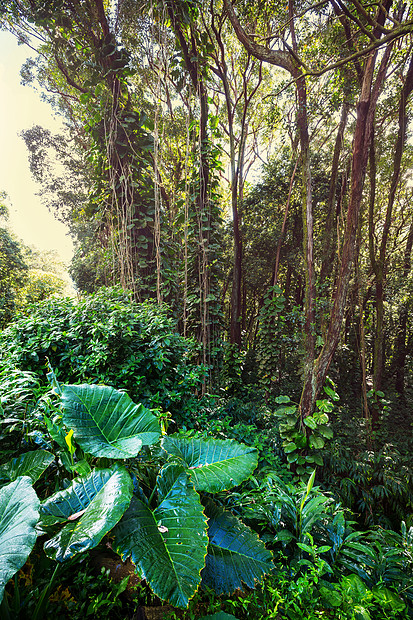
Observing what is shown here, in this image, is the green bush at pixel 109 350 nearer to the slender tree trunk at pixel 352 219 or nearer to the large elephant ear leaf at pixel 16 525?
the slender tree trunk at pixel 352 219

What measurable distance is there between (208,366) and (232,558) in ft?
8.32

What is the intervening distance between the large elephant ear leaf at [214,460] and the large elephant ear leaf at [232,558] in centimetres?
17

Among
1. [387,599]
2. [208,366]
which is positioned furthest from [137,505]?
[208,366]

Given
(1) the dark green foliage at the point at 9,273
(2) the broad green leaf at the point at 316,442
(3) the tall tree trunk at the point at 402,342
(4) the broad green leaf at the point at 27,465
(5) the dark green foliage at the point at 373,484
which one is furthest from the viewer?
(1) the dark green foliage at the point at 9,273

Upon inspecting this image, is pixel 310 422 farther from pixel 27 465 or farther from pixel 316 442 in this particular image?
pixel 27 465

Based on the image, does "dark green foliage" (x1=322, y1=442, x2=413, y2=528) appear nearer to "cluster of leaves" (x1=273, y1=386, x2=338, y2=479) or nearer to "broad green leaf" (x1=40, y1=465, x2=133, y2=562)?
"cluster of leaves" (x1=273, y1=386, x2=338, y2=479)

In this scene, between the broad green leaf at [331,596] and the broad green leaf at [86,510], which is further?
Result: the broad green leaf at [331,596]

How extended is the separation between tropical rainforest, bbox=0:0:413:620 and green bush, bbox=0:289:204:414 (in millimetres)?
22

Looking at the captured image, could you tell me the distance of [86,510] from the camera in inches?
30.9

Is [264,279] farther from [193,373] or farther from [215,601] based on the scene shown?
[215,601]

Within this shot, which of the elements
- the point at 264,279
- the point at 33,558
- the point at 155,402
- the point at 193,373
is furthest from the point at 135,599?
the point at 264,279

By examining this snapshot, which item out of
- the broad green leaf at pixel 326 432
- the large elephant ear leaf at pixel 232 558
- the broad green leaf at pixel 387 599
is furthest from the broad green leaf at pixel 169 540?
the broad green leaf at pixel 326 432

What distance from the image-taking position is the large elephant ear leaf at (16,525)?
23.3 inches

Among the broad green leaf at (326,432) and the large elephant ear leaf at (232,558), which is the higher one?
the large elephant ear leaf at (232,558)
